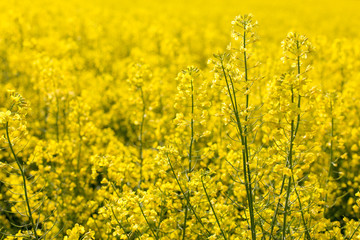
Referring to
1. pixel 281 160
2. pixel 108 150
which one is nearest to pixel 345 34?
pixel 108 150

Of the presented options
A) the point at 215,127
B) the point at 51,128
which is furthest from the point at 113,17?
the point at 215,127

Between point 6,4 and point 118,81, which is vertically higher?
point 6,4

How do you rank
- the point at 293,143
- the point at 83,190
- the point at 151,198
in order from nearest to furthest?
the point at 293,143 < the point at 151,198 < the point at 83,190

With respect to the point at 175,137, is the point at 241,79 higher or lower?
higher

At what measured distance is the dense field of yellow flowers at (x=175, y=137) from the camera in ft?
8.38

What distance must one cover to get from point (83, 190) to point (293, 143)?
93.2 inches

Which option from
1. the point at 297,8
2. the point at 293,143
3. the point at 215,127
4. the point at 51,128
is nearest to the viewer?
the point at 293,143

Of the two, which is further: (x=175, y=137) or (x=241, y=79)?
(x=175, y=137)

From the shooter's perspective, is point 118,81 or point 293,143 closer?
point 293,143

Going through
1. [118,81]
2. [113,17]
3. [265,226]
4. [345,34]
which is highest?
[113,17]

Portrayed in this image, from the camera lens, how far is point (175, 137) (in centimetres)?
420

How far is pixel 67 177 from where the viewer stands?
14.1 feet

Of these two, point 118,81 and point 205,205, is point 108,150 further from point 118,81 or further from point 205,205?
point 118,81

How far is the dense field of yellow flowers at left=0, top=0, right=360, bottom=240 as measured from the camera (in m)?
2.55
